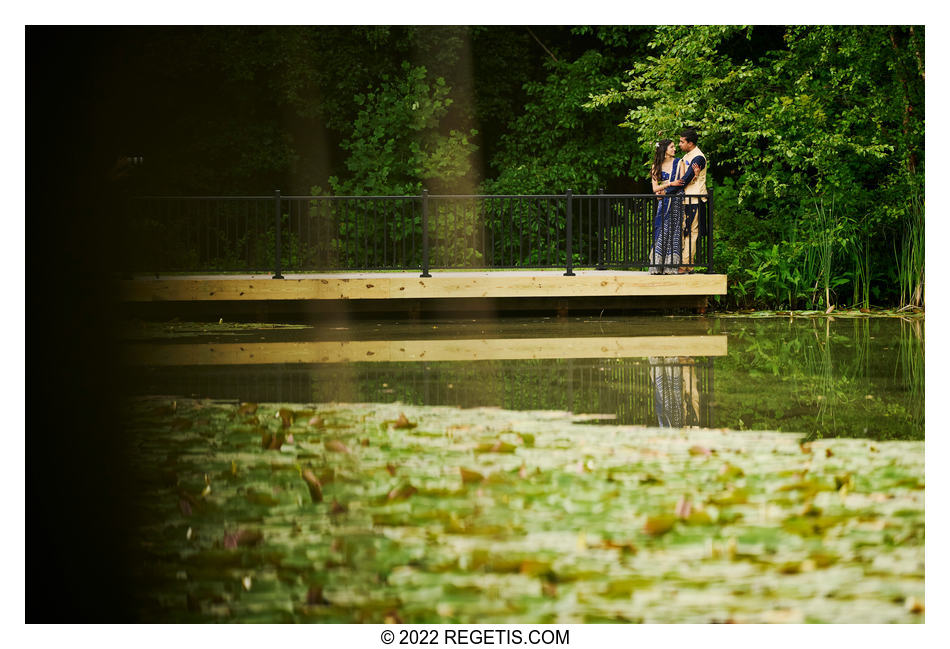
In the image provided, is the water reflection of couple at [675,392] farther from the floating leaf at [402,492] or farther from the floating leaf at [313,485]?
the floating leaf at [313,485]

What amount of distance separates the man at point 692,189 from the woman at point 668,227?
108mm

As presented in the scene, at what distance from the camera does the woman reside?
1628cm

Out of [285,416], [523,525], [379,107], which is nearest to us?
[523,525]

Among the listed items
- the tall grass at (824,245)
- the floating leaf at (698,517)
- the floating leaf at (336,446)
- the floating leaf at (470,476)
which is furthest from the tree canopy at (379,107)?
the floating leaf at (698,517)

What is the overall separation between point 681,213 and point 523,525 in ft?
40.6

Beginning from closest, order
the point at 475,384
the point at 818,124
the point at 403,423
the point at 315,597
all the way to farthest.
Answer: the point at 315,597 → the point at 403,423 → the point at 475,384 → the point at 818,124

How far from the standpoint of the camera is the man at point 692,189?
1638 cm

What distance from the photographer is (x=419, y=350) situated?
11.0 m

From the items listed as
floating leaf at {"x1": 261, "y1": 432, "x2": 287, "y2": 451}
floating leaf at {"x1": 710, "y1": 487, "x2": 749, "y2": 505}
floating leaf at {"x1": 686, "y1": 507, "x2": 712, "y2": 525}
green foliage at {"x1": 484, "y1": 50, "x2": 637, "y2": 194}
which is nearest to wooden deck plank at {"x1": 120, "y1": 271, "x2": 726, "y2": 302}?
floating leaf at {"x1": 261, "y1": 432, "x2": 287, "y2": 451}

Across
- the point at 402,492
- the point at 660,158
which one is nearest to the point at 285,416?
the point at 402,492

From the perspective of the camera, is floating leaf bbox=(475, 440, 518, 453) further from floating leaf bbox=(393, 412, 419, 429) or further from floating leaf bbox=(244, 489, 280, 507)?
floating leaf bbox=(244, 489, 280, 507)

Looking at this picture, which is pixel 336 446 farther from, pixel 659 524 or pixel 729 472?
pixel 659 524
